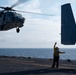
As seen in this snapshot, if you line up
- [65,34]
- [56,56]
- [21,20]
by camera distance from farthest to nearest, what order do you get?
[21,20]
[65,34]
[56,56]

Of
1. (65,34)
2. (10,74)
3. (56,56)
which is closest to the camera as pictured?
(10,74)

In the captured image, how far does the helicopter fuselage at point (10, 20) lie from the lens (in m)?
37.3

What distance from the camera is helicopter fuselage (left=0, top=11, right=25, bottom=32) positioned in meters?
37.3

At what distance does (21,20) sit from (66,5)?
5.86 metres

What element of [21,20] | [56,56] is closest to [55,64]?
[56,56]

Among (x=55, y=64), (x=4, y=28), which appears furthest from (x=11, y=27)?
(x=55, y=64)

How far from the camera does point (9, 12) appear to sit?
3866 cm

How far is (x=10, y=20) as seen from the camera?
37719mm

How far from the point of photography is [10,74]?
21.2 metres

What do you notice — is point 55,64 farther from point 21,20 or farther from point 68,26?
point 21,20

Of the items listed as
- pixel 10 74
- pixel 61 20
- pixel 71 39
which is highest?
pixel 61 20

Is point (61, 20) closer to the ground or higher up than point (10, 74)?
higher up

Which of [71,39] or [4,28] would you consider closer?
[71,39]

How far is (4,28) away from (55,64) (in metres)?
10.7
